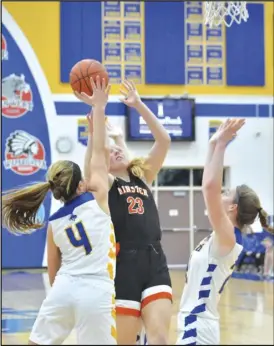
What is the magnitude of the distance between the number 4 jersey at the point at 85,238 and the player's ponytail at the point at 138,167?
628mm

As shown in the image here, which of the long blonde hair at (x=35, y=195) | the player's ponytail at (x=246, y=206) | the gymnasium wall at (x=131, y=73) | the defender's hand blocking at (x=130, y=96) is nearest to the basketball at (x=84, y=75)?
the defender's hand blocking at (x=130, y=96)

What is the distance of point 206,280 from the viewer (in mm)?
3145

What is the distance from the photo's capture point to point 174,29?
15133 mm

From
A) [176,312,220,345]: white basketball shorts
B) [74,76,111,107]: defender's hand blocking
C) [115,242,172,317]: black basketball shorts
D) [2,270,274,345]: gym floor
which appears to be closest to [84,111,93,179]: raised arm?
[74,76,111,107]: defender's hand blocking

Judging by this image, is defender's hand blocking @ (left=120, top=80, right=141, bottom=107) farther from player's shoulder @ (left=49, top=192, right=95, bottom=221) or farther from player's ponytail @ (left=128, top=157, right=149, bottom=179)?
player's shoulder @ (left=49, top=192, right=95, bottom=221)

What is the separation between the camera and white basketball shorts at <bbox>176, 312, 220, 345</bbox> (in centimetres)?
306

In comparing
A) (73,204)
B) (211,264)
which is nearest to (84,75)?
(73,204)

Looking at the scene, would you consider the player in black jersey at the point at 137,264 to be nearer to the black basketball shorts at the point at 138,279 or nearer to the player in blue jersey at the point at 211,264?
the black basketball shorts at the point at 138,279

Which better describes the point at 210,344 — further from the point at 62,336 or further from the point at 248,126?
the point at 248,126

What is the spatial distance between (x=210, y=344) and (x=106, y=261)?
650 mm

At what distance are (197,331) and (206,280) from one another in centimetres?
25

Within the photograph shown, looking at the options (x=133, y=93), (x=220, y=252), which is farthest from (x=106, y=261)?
(x=133, y=93)

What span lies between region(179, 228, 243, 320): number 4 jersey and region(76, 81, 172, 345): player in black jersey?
0.82 feet

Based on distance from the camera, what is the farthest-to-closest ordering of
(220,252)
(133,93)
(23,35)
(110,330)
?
(23,35) → (133,93) → (220,252) → (110,330)
